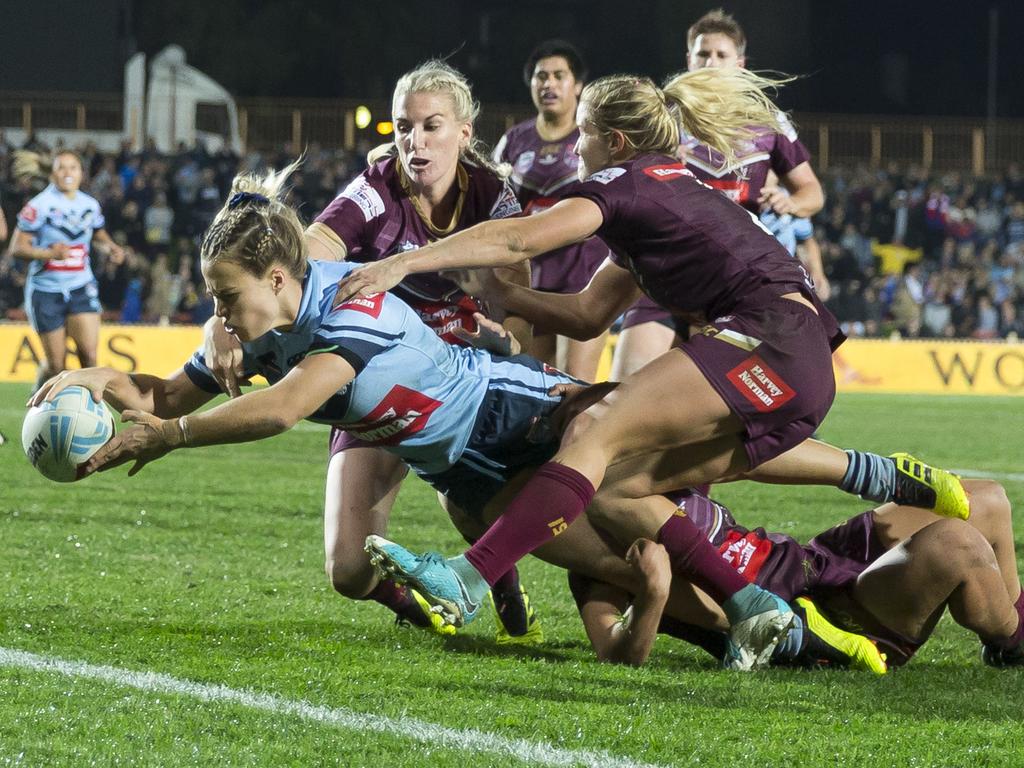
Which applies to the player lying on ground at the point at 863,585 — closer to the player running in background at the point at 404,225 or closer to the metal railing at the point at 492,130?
the player running in background at the point at 404,225

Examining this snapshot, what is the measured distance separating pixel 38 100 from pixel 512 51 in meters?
13.5

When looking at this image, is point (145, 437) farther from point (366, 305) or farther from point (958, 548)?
point (958, 548)

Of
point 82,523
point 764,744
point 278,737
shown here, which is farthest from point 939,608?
point 82,523

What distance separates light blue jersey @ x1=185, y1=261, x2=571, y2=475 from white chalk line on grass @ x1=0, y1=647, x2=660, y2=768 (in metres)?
0.77

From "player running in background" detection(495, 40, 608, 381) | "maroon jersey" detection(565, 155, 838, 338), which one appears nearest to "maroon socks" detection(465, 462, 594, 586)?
"maroon jersey" detection(565, 155, 838, 338)

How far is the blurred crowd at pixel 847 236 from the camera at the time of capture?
2196 cm

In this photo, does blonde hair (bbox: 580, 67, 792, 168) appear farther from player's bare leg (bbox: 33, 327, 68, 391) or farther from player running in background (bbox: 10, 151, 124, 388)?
player's bare leg (bbox: 33, 327, 68, 391)

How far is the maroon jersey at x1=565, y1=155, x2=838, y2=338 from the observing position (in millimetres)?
4094

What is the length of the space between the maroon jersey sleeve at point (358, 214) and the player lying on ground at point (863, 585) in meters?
1.40

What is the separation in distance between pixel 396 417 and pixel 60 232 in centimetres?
918

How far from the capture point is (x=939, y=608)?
414 cm

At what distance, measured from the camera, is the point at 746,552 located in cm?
437

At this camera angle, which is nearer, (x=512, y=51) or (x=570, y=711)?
(x=570, y=711)

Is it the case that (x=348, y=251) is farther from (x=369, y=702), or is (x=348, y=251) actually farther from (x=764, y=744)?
(x=764, y=744)
